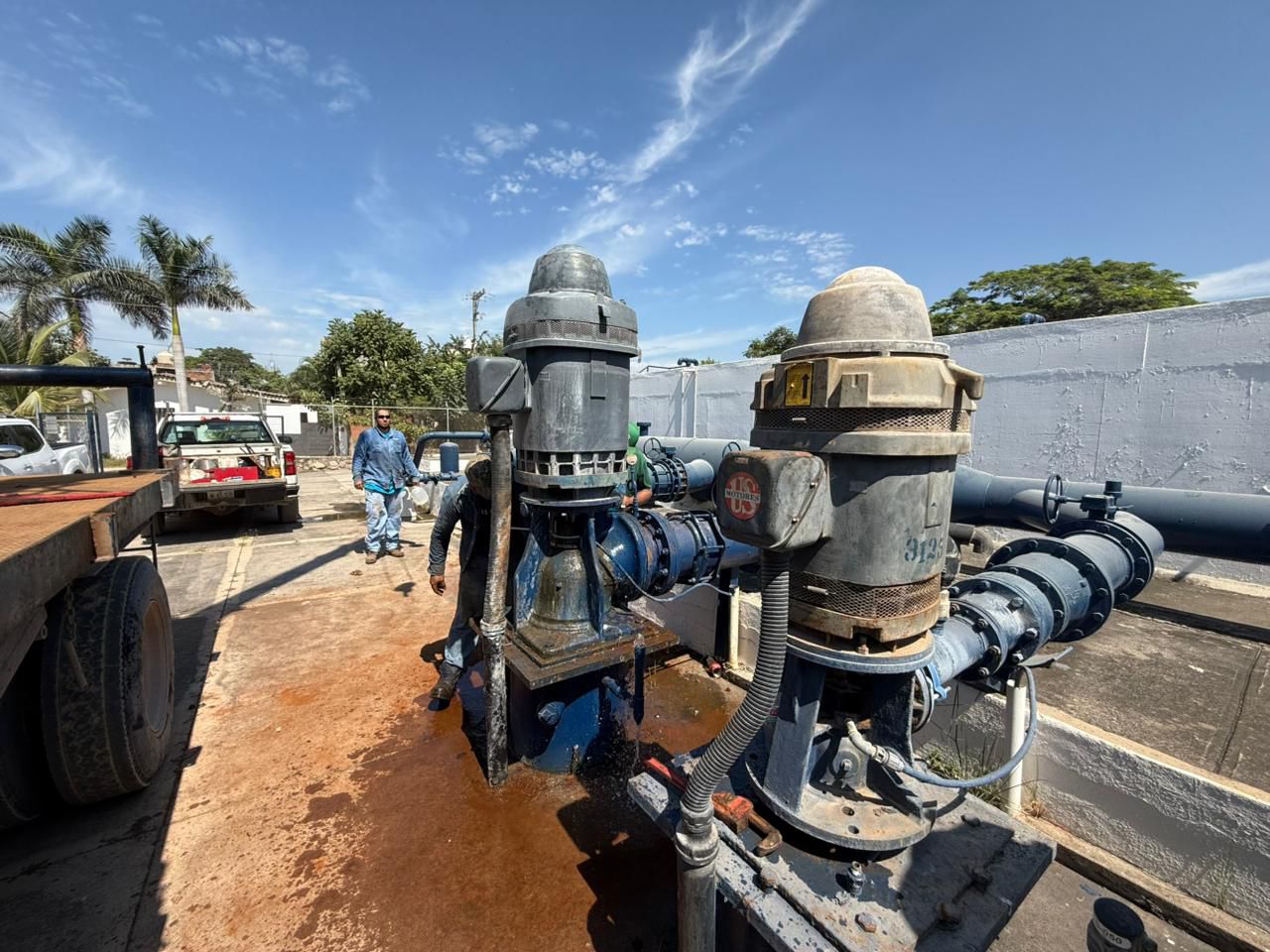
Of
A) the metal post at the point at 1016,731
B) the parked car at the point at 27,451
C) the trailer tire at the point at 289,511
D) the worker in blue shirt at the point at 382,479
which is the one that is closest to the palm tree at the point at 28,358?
the parked car at the point at 27,451

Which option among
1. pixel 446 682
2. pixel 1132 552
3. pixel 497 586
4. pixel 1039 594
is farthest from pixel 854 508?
pixel 446 682

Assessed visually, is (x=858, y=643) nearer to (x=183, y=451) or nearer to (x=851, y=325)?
(x=851, y=325)

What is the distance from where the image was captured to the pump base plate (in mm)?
1307

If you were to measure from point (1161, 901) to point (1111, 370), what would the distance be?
638 cm

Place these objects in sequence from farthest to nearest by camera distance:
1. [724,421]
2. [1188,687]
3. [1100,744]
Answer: [724,421], [1188,687], [1100,744]

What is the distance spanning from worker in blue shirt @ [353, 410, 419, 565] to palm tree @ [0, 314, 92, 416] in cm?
1587

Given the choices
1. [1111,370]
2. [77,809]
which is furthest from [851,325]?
[1111,370]

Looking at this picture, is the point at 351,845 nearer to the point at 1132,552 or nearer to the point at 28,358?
the point at 1132,552

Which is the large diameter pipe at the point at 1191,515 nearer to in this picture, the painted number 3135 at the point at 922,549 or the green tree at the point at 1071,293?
the painted number 3135 at the point at 922,549

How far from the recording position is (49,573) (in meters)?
1.68

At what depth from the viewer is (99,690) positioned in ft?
7.71

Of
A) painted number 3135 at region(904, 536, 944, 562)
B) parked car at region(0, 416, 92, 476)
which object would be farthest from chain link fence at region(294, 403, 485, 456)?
painted number 3135 at region(904, 536, 944, 562)

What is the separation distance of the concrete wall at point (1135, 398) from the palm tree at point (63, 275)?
24772 mm

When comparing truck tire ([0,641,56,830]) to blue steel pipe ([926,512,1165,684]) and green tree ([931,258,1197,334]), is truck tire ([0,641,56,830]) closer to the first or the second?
blue steel pipe ([926,512,1165,684])
